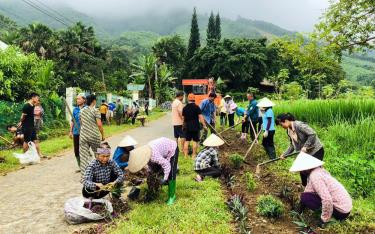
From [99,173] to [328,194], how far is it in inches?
135

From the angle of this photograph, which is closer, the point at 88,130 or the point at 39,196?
the point at 39,196

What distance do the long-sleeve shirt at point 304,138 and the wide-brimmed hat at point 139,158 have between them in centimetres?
264

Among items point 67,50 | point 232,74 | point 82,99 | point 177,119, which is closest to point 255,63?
point 232,74

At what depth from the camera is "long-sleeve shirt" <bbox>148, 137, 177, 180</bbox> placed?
20.1ft

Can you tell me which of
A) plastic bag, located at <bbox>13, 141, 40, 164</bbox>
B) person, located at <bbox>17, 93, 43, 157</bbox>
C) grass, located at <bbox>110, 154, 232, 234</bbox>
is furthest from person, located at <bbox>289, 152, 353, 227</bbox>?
plastic bag, located at <bbox>13, 141, 40, 164</bbox>

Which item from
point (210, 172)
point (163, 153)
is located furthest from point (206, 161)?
point (163, 153)

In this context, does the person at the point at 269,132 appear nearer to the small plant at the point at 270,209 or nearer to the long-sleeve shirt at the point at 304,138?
the long-sleeve shirt at the point at 304,138

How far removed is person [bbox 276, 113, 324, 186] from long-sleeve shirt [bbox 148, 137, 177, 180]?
2.07 metres

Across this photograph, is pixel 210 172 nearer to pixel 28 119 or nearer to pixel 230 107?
pixel 28 119

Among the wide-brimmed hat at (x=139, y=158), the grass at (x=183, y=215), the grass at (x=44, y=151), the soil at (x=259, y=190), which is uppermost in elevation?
the wide-brimmed hat at (x=139, y=158)

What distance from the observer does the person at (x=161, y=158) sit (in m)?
6.04

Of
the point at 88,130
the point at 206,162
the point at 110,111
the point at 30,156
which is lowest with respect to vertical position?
the point at 30,156

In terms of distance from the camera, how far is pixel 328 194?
16.4ft

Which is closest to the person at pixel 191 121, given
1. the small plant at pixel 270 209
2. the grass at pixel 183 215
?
the grass at pixel 183 215
